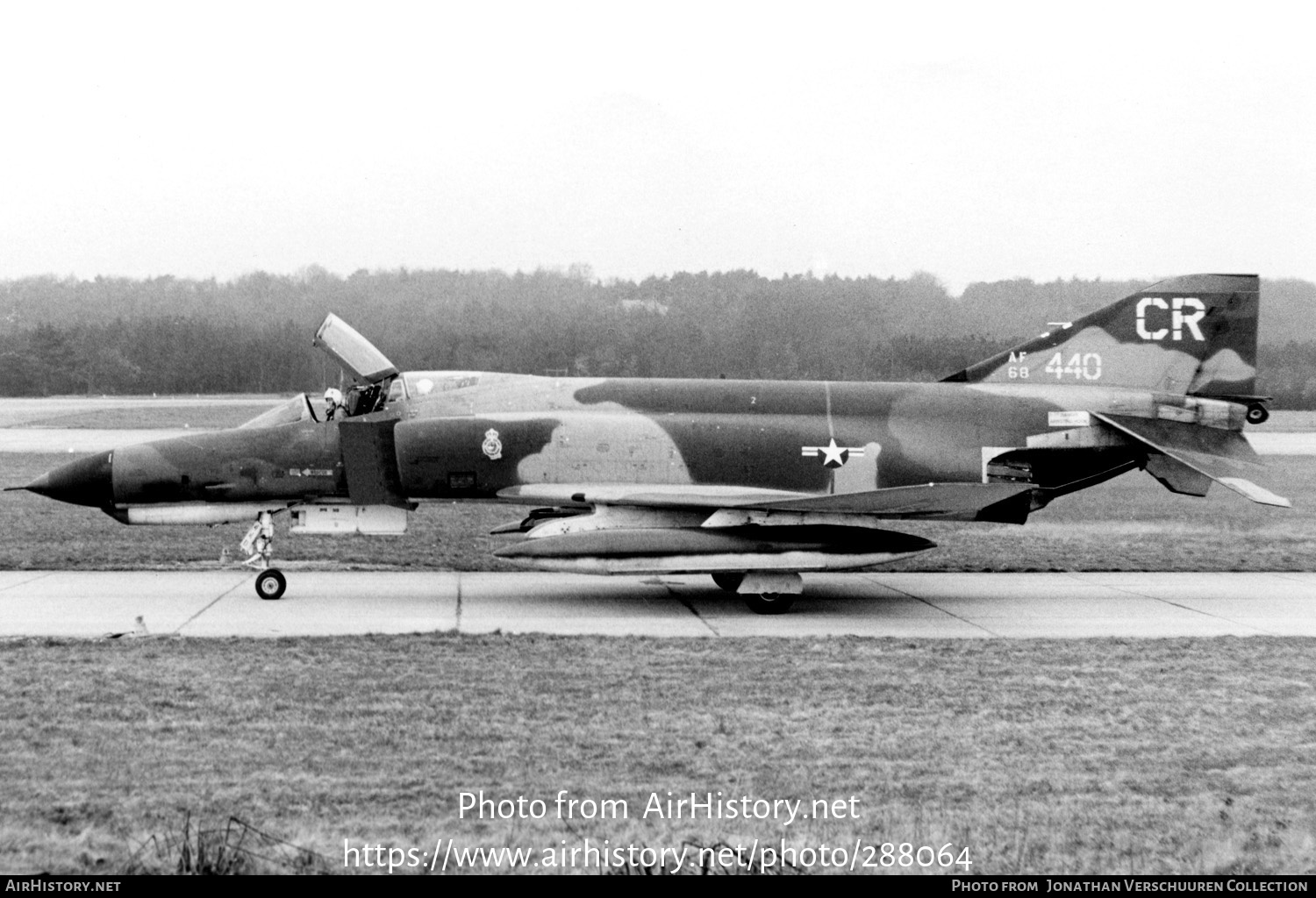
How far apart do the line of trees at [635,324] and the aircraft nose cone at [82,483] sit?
3.33m

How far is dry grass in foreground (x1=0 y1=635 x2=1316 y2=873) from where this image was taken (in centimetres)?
552

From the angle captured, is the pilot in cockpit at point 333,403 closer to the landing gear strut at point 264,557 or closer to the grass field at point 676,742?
the landing gear strut at point 264,557

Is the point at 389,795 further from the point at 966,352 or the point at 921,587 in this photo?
the point at 966,352

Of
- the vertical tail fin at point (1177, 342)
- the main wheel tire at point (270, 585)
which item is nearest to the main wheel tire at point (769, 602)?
the vertical tail fin at point (1177, 342)

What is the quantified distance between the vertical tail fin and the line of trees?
354cm

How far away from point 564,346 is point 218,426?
1474cm

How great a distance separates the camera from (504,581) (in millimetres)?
14375

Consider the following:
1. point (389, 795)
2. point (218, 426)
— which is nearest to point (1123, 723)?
point (389, 795)

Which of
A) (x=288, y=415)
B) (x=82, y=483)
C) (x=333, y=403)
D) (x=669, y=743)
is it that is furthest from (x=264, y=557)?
(x=669, y=743)

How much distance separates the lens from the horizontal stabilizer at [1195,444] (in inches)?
517

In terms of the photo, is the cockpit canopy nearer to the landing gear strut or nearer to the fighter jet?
the fighter jet

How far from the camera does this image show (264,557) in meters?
13.1

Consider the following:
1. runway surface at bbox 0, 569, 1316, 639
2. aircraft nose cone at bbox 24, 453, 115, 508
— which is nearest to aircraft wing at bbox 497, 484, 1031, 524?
runway surface at bbox 0, 569, 1316, 639

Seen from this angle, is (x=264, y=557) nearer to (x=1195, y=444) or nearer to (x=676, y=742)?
(x=676, y=742)
